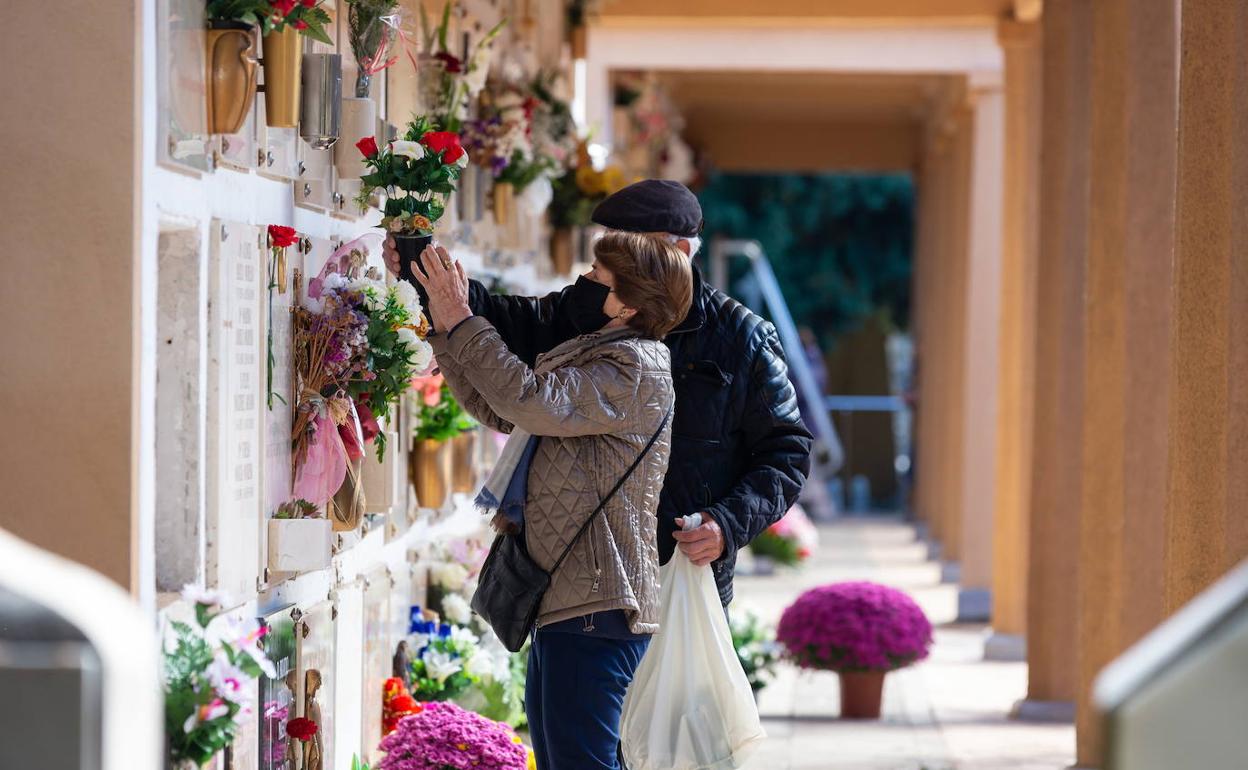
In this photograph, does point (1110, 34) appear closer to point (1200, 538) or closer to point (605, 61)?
point (1200, 538)

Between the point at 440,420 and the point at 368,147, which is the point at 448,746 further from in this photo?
the point at 368,147

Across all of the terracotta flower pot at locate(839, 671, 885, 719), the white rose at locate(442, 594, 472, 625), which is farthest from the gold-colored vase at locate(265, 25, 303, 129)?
the terracotta flower pot at locate(839, 671, 885, 719)

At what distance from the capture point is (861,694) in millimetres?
7414

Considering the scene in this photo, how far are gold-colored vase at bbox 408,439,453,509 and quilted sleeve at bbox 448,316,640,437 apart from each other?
1.90m

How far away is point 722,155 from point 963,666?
29.2 ft

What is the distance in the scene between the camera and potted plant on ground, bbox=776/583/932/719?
7238 millimetres

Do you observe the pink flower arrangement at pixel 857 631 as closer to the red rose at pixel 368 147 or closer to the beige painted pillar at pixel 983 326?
the red rose at pixel 368 147

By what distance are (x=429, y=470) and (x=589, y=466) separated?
1.95 m

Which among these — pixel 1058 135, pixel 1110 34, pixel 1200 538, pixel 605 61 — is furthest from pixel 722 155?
pixel 1200 538

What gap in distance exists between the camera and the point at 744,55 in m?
11.4

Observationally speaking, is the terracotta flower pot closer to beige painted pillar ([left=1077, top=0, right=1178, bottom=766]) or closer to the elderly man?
beige painted pillar ([left=1077, top=0, right=1178, bottom=766])

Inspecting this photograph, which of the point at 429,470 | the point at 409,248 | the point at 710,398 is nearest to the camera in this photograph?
the point at 409,248

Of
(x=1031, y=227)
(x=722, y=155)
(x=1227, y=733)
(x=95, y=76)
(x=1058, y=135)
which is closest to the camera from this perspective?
(x=1227, y=733)

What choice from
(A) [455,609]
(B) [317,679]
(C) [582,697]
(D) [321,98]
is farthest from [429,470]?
(C) [582,697]
